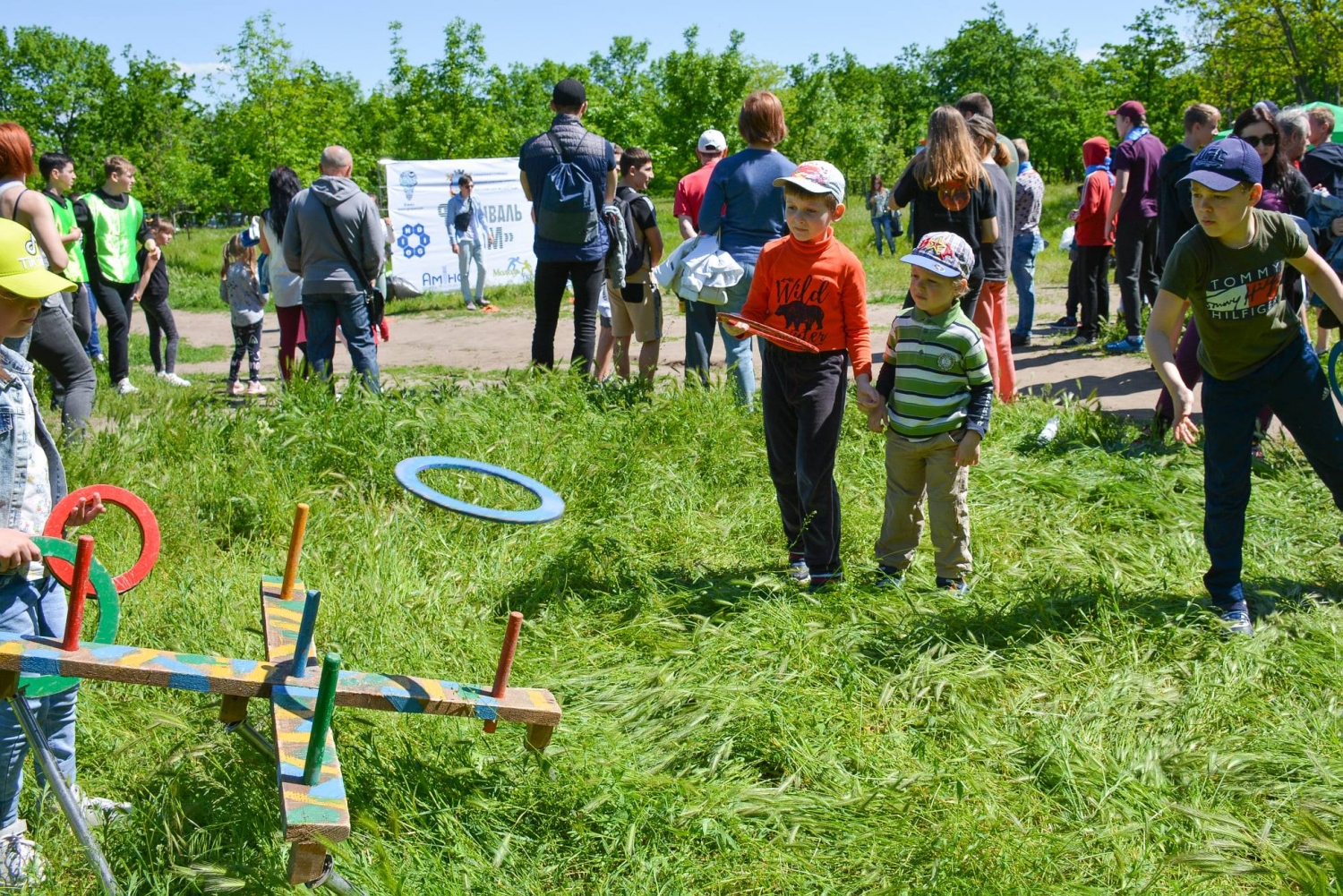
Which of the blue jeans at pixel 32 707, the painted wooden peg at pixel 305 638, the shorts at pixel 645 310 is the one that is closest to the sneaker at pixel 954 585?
the painted wooden peg at pixel 305 638

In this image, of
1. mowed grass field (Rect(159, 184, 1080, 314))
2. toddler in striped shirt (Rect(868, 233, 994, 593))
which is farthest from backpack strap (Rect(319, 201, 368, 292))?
toddler in striped shirt (Rect(868, 233, 994, 593))

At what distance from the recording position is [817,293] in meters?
4.30

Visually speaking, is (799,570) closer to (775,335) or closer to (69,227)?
(775,335)

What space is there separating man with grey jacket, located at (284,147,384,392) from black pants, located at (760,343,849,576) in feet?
11.1

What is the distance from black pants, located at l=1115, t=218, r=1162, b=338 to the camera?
900 cm

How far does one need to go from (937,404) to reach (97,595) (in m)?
2.94

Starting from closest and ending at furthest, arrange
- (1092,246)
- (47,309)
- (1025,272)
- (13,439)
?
1. (13,439)
2. (47,309)
3. (1092,246)
4. (1025,272)

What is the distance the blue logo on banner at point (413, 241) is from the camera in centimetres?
1631

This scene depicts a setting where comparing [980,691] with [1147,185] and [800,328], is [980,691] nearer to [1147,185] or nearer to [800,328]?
[800,328]

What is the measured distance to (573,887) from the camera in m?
2.69

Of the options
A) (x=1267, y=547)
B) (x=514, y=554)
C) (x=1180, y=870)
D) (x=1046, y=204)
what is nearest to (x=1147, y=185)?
(x=1267, y=547)

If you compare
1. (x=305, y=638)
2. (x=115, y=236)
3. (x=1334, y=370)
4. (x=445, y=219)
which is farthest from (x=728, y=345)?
(x=445, y=219)

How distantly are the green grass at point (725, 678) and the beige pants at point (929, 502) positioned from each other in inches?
5.8

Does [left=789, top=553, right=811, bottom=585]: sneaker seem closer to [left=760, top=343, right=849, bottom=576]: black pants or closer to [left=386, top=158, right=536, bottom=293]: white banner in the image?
[left=760, top=343, right=849, bottom=576]: black pants
